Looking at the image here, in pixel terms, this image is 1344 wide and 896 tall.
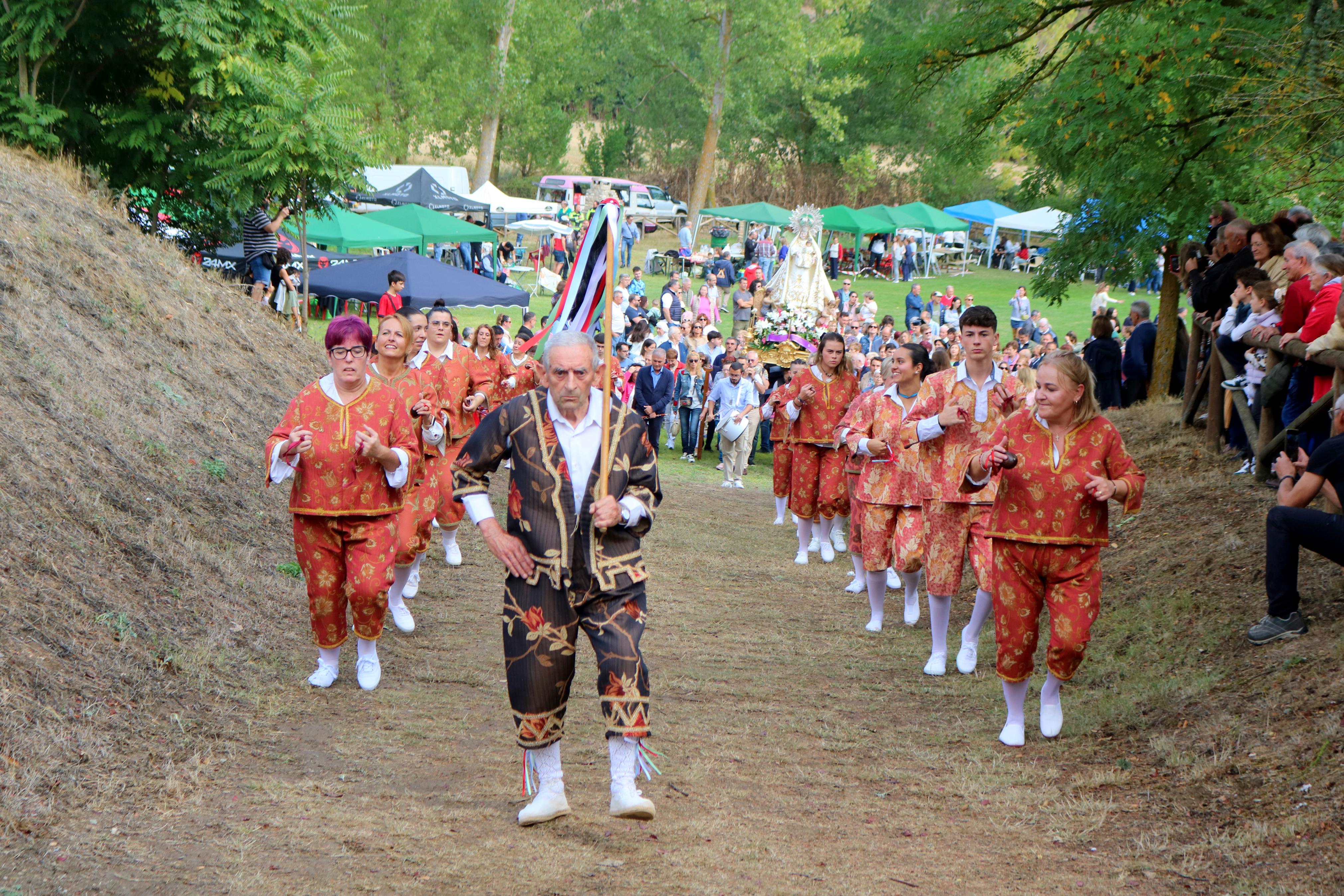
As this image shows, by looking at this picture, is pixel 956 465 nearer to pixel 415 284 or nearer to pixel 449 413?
pixel 449 413

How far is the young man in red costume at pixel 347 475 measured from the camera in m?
6.20

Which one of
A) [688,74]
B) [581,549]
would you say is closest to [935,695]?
[581,549]

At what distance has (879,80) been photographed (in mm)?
10625

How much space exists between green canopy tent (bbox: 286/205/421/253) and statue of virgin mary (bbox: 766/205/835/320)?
8.64m

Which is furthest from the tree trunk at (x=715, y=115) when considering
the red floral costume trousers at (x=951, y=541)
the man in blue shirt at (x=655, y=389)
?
the red floral costume trousers at (x=951, y=541)

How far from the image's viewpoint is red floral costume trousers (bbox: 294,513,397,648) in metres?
6.30

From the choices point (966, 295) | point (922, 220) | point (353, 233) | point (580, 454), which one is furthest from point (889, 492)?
point (922, 220)

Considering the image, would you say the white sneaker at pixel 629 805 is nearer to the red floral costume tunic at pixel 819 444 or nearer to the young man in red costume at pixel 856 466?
the young man in red costume at pixel 856 466

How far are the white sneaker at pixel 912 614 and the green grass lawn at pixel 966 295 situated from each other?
16.2 meters

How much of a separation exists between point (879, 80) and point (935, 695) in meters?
5.80

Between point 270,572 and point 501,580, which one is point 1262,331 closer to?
point 501,580

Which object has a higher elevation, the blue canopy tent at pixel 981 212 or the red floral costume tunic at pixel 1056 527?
the blue canopy tent at pixel 981 212

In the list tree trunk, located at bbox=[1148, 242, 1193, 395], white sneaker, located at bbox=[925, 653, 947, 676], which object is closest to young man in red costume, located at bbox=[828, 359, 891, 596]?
white sneaker, located at bbox=[925, 653, 947, 676]

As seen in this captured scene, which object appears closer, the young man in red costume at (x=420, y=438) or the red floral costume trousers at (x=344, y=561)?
the red floral costume trousers at (x=344, y=561)
